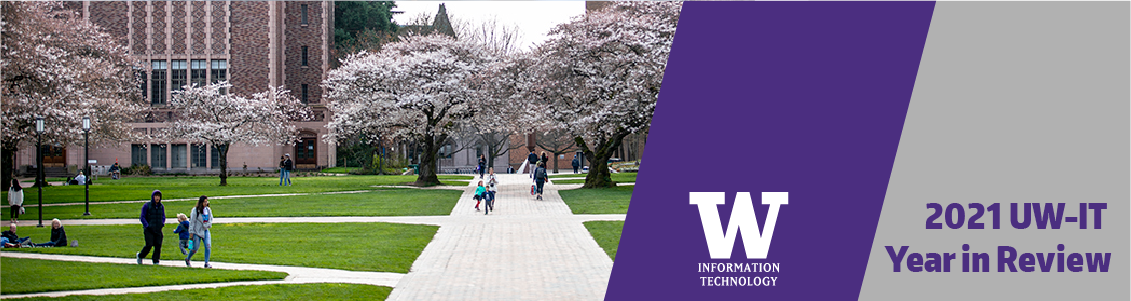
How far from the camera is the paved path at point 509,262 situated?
10.9 meters

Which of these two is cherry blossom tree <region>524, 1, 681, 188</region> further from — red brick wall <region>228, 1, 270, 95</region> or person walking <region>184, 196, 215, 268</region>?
red brick wall <region>228, 1, 270, 95</region>

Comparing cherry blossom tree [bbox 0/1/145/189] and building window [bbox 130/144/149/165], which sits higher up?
cherry blossom tree [bbox 0/1/145/189]

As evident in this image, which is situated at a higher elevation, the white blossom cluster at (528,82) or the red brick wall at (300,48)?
the red brick wall at (300,48)

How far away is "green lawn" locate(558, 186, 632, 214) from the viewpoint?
24172 millimetres

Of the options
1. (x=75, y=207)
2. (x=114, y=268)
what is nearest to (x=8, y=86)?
(x=75, y=207)

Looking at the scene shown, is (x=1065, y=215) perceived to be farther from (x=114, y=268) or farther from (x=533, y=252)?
(x=114, y=268)

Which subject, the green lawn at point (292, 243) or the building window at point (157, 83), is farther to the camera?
the building window at point (157, 83)

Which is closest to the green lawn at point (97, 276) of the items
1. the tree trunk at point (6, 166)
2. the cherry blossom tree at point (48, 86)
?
the cherry blossom tree at point (48, 86)

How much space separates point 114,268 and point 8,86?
17214mm

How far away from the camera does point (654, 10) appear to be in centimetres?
3225

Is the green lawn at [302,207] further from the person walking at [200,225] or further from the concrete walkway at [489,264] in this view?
the person walking at [200,225]

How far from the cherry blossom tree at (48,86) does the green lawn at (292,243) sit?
20.7 ft

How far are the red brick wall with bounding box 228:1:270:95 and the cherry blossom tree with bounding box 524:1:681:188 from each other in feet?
111

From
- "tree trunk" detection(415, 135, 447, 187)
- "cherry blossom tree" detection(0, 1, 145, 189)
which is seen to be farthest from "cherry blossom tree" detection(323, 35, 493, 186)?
"cherry blossom tree" detection(0, 1, 145, 189)
